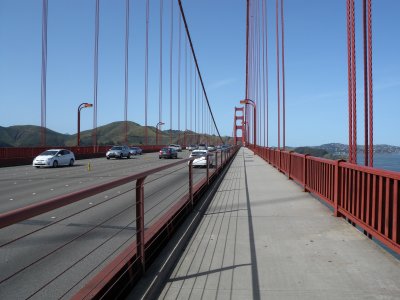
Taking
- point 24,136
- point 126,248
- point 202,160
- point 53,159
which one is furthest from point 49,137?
point 126,248

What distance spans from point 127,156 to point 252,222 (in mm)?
39738

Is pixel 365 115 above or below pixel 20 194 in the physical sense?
above

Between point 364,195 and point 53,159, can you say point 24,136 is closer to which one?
point 53,159

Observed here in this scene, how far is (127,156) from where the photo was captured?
46312 mm

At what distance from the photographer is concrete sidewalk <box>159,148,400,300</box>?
4043 millimetres

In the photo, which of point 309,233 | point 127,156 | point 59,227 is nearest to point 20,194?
point 59,227

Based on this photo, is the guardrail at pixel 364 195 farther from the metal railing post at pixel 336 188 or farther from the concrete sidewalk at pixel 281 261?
the concrete sidewalk at pixel 281 261

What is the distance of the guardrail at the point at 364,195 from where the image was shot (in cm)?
479

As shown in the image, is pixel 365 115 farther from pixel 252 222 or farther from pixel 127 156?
pixel 127 156

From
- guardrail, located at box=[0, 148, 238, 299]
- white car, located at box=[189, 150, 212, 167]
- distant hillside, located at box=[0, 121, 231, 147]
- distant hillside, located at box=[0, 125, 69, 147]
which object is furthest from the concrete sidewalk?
distant hillside, located at box=[0, 125, 69, 147]

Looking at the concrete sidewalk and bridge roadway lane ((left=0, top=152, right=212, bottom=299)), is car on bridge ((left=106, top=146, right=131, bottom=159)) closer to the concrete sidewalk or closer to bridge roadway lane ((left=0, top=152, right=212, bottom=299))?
bridge roadway lane ((left=0, top=152, right=212, bottom=299))

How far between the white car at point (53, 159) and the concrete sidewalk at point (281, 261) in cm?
2291

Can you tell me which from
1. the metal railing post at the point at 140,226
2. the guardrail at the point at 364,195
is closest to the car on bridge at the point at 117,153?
the guardrail at the point at 364,195

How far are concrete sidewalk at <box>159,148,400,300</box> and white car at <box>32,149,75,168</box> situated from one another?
22.9 meters
